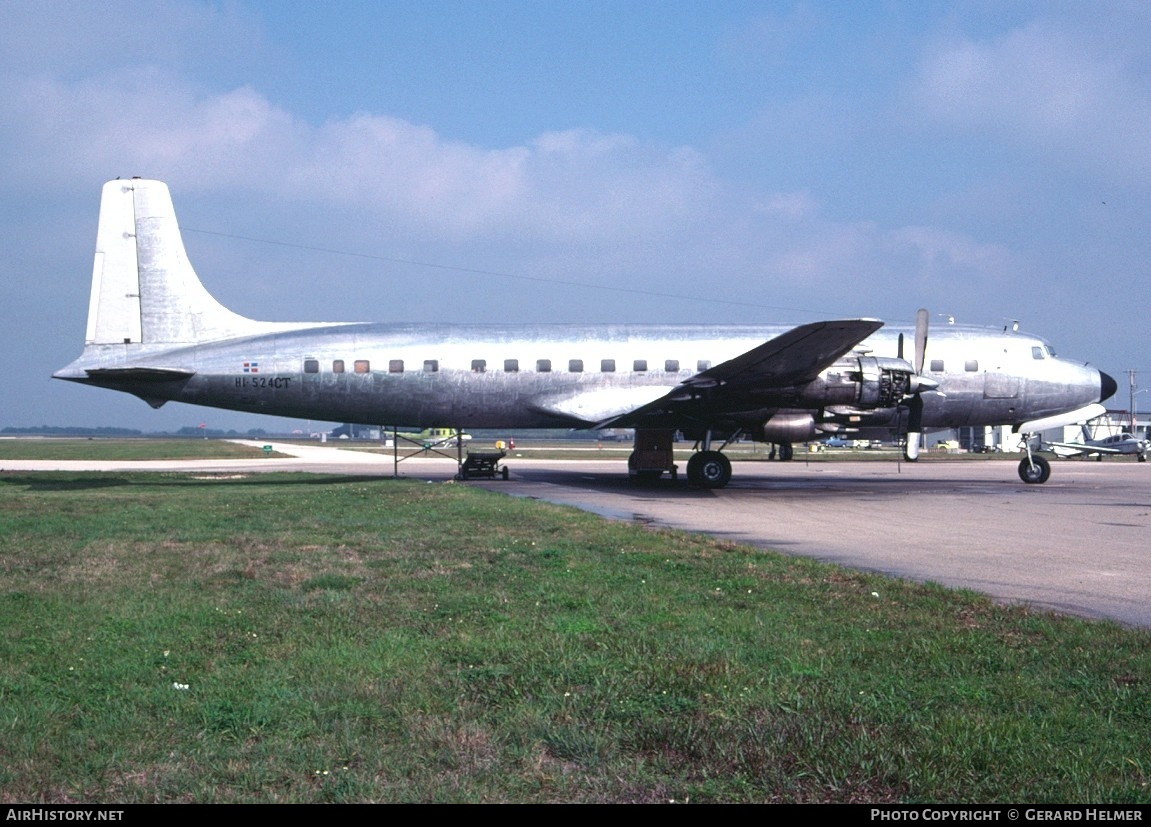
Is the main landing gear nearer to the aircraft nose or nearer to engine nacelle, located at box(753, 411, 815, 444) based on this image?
engine nacelle, located at box(753, 411, 815, 444)

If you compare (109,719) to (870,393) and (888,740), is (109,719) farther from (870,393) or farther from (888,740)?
(870,393)

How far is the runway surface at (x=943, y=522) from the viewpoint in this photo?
1062cm

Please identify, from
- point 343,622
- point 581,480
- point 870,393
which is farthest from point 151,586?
point 581,480

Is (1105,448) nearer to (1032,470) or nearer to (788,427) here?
(1032,470)

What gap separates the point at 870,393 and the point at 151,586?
61.4 feet

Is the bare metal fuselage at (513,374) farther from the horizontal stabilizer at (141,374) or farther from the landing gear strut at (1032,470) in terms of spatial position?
the landing gear strut at (1032,470)

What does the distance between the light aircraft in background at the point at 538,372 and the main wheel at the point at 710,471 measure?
1.5 inches

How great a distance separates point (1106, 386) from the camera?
2883 centimetres

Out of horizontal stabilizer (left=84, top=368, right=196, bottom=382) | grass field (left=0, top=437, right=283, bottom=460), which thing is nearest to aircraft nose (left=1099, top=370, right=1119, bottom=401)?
horizontal stabilizer (left=84, top=368, right=196, bottom=382)

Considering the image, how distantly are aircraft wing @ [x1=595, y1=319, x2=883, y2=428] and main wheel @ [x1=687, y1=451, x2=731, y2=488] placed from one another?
5.23ft

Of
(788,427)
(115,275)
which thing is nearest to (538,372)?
(788,427)

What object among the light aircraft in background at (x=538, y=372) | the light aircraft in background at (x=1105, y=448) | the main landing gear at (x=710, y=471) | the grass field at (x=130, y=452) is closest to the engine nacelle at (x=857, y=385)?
the light aircraft in background at (x=538, y=372)

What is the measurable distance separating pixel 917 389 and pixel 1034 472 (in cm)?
711
